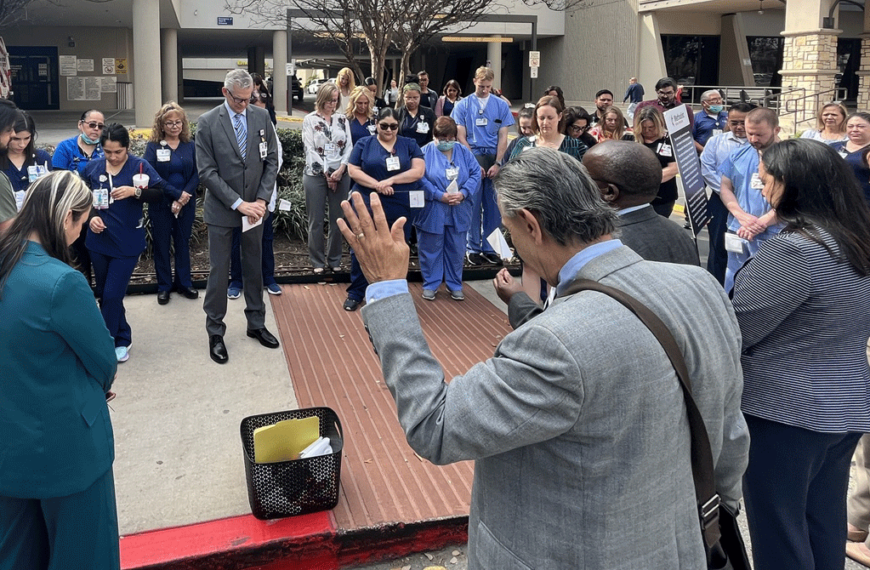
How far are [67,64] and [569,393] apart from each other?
1334 inches

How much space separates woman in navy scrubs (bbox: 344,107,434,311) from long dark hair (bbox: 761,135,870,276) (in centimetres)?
495

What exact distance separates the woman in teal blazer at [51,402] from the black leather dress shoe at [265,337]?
376 centimetres

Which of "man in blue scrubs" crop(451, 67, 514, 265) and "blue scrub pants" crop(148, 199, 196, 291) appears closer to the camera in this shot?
"blue scrub pants" crop(148, 199, 196, 291)

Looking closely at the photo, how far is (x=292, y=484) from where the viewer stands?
401 cm

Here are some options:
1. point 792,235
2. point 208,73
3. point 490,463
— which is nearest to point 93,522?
point 490,463

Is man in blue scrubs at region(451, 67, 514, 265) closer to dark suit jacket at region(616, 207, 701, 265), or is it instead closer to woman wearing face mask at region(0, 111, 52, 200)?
woman wearing face mask at region(0, 111, 52, 200)

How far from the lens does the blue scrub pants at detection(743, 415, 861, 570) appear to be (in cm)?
292

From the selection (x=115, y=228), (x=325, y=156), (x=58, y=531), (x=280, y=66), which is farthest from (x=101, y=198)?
(x=280, y=66)

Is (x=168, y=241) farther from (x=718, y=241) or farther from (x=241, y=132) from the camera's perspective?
(x=718, y=241)

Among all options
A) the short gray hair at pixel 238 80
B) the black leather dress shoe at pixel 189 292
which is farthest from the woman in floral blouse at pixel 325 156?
the short gray hair at pixel 238 80

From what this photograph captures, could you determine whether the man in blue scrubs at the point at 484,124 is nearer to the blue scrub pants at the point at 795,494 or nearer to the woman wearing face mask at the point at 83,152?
the woman wearing face mask at the point at 83,152

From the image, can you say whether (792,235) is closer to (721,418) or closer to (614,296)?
(721,418)

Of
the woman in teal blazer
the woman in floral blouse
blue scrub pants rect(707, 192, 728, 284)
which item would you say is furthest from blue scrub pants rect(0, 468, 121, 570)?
blue scrub pants rect(707, 192, 728, 284)

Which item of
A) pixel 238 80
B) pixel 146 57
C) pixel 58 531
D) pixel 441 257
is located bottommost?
pixel 58 531
